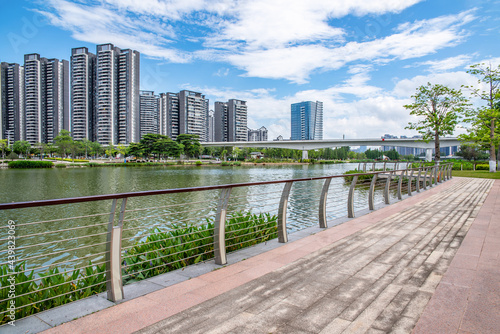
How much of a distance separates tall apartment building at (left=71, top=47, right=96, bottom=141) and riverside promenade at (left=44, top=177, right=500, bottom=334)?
149 meters

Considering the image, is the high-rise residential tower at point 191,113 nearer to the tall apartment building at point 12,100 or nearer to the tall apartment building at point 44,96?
the tall apartment building at point 44,96

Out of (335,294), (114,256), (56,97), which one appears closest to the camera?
(114,256)

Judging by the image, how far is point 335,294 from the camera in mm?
3250

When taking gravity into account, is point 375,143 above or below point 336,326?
above

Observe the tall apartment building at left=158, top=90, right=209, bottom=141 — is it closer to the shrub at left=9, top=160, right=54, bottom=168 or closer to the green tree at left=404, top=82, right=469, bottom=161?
the shrub at left=9, top=160, right=54, bottom=168

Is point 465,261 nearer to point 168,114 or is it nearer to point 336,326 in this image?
point 336,326

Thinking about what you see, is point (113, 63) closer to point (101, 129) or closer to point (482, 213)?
point (101, 129)

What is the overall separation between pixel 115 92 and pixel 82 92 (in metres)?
14.1

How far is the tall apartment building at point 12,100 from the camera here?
136250mm

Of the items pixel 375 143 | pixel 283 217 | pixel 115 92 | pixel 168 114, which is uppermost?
pixel 115 92

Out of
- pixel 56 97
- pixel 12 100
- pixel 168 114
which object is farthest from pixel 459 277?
pixel 168 114

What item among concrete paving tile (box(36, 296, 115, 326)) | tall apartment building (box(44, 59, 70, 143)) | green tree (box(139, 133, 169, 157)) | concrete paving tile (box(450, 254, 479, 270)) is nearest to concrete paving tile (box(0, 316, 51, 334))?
concrete paving tile (box(36, 296, 115, 326))

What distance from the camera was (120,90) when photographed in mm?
131500

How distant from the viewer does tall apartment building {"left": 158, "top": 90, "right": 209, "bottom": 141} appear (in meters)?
175
